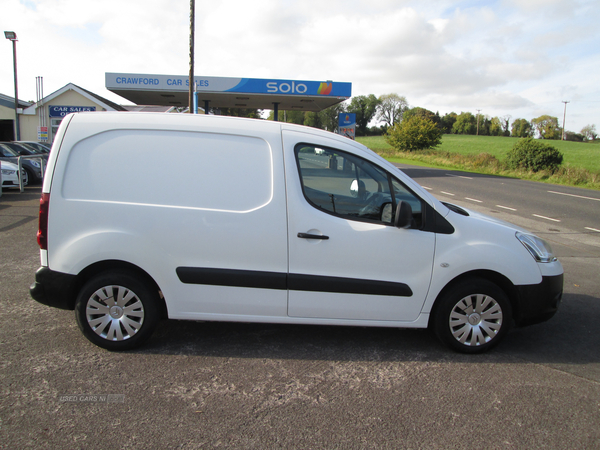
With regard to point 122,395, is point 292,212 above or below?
above

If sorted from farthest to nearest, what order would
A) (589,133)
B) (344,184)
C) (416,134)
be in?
(589,133)
(416,134)
(344,184)

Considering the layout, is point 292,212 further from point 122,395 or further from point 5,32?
point 5,32

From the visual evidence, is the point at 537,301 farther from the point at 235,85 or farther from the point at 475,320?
the point at 235,85

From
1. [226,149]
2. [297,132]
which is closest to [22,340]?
[226,149]

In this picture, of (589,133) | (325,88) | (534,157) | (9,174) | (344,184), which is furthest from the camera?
(589,133)

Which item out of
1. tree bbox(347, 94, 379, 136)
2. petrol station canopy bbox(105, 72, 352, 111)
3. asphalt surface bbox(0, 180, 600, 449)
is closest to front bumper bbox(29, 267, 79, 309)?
asphalt surface bbox(0, 180, 600, 449)

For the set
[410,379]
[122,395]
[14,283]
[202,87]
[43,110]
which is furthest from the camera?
[43,110]

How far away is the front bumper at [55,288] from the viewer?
3.57 m

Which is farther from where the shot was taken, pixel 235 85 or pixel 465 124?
pixel 465 124

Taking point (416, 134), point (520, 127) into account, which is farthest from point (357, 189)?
point (520, 127)

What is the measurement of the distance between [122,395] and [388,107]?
11275 centimetres

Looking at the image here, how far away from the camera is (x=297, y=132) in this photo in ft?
12.1

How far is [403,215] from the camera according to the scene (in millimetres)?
3482

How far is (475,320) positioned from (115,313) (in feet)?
9.80
